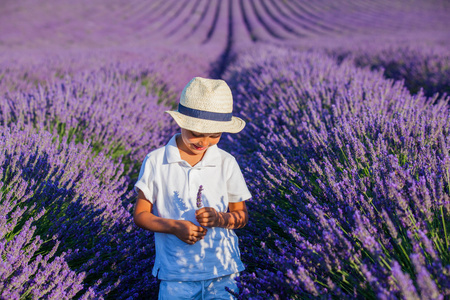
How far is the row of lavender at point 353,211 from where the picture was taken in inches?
39.1

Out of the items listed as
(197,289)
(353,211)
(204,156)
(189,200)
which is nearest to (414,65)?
(353,211)

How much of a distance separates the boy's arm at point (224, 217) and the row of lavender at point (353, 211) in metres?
0.17

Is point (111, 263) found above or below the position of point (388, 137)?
below

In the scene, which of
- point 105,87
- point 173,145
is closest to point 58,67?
point 105,87

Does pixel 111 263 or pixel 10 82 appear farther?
pixel 10 82

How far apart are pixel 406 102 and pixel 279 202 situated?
1.49 metres

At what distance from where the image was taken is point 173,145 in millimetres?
1398

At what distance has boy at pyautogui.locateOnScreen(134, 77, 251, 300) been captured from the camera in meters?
1.29

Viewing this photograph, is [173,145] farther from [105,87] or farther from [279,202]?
[105,87]

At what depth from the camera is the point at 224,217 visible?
1.29 metres

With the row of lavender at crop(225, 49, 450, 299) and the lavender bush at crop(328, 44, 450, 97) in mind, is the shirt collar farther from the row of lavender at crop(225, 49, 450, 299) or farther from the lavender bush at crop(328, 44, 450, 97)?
the lavender bush at crop(328, 44, 450, 97)

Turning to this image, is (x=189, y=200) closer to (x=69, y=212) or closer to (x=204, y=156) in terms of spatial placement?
(x=204, y=156)

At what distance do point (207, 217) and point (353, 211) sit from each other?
546 millimetres

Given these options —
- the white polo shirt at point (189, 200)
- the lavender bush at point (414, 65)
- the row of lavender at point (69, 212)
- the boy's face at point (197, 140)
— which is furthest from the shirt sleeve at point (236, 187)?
the lavender bush at point (414, 65)
